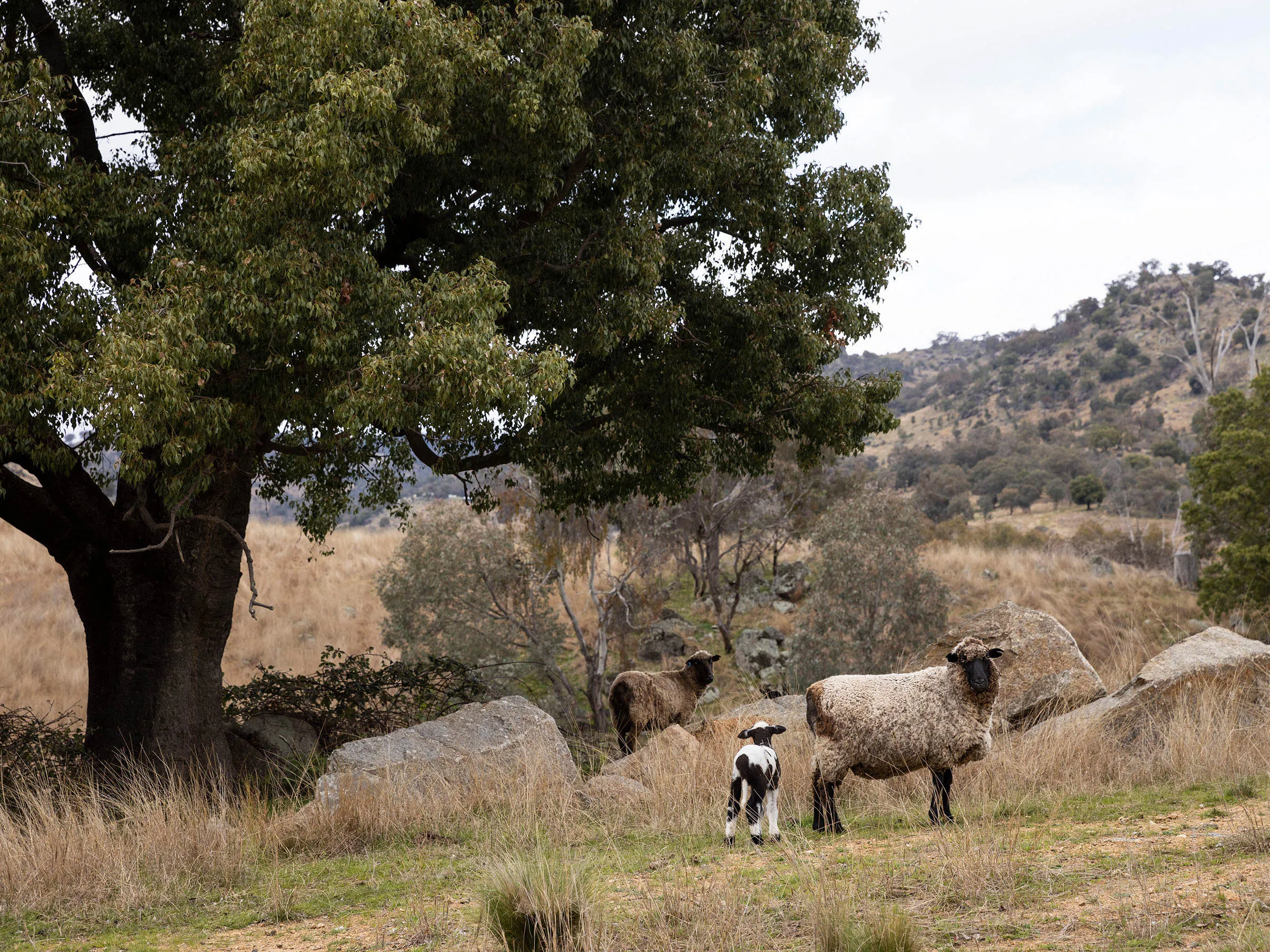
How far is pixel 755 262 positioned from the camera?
1306 cm

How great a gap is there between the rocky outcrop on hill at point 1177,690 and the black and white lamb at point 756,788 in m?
4.48

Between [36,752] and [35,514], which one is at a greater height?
[35,514]

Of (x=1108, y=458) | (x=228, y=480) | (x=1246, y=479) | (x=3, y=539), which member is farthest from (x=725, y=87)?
(x=1108, y=458)

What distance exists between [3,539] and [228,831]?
2879 cm

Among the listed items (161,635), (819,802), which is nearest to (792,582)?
(161,635)

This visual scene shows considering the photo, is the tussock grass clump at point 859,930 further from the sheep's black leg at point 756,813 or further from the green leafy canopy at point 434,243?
the green leafy canopy at point 434,243

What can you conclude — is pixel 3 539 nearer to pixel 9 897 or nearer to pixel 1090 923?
pixel 9 897

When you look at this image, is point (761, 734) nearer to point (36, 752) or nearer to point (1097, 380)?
point (36, 752)

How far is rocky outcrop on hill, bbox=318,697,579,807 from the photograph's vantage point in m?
9.59

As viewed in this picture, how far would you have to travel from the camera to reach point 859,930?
14.9 feet

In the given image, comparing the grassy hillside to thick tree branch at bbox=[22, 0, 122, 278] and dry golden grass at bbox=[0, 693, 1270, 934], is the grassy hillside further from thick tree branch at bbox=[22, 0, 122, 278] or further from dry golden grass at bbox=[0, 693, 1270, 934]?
thick tree branch at bbox=[22, 0, 122, 278]

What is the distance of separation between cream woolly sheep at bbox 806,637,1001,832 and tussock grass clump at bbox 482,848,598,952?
2.97 metres

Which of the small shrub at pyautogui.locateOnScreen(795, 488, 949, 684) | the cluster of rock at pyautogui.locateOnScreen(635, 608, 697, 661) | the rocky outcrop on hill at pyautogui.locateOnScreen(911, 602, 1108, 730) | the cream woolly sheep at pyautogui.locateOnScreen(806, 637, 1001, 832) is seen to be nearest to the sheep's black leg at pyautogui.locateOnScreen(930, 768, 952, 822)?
the cream woolly sheep at pyautogui.locateOnScreen(806, 637, 1001, 832)

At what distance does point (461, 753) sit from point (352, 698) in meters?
4.78
